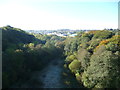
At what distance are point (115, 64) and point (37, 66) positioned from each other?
16.8 m

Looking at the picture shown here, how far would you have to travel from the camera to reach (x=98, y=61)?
52.8 ft

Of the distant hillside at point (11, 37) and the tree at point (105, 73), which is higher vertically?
the distant hillside at point (11, 37)

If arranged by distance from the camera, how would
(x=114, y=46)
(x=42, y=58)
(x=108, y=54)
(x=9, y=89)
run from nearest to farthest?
(x=108, y=54) → (x=9, y=89) → (x=114, y=46) → (x=42, y=58)

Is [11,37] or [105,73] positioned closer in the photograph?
[105,73]

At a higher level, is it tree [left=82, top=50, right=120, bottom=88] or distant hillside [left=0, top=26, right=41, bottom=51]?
distant hillside [left=0, top=26, right=41, bottom=51]

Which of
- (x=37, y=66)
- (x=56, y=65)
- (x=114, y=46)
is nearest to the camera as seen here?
(x=114, y=46)

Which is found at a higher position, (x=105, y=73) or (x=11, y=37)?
(x=11, y=37)

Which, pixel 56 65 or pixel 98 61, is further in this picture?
pixel 56 65

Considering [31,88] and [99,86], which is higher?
[99,86]

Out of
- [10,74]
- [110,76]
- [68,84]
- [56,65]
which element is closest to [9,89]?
[10,74]

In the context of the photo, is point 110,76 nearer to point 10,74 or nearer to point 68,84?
point 68,84

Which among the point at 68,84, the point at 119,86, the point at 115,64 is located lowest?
the point at 68,84

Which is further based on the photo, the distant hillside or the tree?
the distant hillside

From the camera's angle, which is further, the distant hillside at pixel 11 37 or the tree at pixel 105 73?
the distant hillside at pixel 11 37
